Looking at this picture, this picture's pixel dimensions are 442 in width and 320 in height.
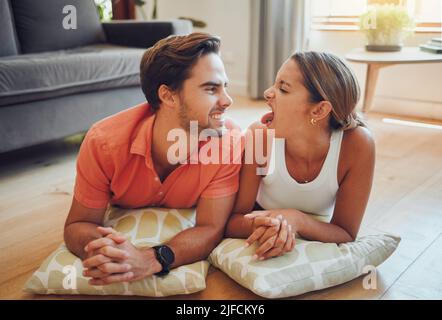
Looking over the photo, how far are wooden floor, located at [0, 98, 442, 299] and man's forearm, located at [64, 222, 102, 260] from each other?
0.38 feet

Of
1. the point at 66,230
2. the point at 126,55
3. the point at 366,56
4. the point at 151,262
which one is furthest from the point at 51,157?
the point at 366,56

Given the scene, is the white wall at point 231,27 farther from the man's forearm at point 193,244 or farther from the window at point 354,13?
the man's forearm at point 193,244

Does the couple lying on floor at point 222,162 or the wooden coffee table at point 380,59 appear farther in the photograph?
the wooden coffee table at point 380,59

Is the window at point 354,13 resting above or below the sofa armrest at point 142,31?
above

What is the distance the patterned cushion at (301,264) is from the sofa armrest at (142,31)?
163cm

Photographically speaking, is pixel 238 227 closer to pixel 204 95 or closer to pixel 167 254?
pixel 167 254

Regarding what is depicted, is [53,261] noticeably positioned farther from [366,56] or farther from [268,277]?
[366,56]

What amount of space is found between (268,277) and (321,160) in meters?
0.36

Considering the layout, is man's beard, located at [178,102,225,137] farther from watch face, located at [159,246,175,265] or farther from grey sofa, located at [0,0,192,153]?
grey sofa, located at [0,0,192,153]

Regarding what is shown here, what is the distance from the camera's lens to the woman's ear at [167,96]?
1158 millimetres

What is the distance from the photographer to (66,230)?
112 cm

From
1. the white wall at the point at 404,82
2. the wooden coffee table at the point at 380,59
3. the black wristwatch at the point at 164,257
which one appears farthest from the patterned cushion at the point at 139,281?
the white wall at the point at 404,82

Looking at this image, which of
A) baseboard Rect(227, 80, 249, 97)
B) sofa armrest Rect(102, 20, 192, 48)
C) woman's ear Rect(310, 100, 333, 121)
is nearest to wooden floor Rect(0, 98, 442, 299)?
woman's ear Rect(310, 100, 333, 121)

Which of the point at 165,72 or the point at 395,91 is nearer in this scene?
the point at 165,72
